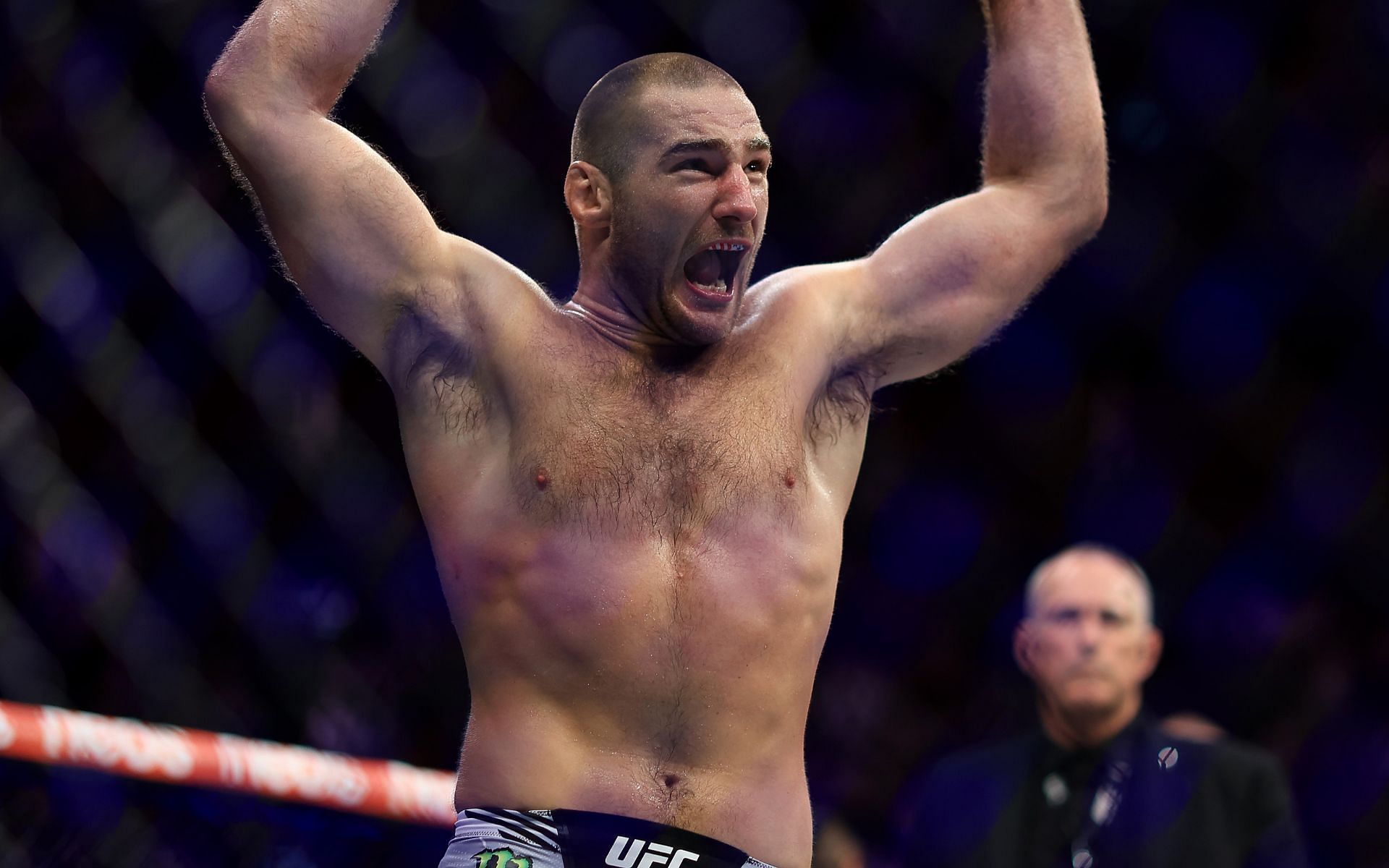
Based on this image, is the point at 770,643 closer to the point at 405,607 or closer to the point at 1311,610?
the point at 405,607

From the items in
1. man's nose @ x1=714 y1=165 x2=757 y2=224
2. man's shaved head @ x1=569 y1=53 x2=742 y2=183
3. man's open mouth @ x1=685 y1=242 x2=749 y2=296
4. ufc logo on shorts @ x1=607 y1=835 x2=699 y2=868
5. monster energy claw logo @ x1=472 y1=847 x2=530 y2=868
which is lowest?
monster energy claw logo @ x1=472 y1=847 x2=530 y2=868

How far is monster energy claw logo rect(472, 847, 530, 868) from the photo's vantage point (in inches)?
57.3

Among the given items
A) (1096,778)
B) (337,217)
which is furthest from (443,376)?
(1096,778)

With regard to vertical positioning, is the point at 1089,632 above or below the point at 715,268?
above

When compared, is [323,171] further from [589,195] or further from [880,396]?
[880,396]

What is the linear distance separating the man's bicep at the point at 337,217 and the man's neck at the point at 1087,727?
1.59 meters

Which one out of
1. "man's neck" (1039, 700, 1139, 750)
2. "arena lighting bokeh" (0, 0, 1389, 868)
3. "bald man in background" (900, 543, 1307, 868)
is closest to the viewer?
"bald man in background" (900, 543, 1307, 868)

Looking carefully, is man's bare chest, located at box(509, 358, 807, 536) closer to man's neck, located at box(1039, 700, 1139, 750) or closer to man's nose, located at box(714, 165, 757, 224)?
man's nose, located at box(714, 165, 757, 224)

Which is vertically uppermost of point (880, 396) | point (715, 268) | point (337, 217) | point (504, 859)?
point (880, 396)

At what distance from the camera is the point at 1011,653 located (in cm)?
367

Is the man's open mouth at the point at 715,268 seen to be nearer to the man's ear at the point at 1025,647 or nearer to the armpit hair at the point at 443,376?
the armpit hair at the point at 443,376

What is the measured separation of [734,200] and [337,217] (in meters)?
0.40

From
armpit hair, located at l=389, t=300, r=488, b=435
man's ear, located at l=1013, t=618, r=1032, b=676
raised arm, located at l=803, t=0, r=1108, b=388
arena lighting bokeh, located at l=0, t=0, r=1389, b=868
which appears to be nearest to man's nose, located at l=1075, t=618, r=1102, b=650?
man's ear, located at l=1013, t=618, r=1032, b=676

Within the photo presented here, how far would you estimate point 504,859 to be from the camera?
4.78 feet
